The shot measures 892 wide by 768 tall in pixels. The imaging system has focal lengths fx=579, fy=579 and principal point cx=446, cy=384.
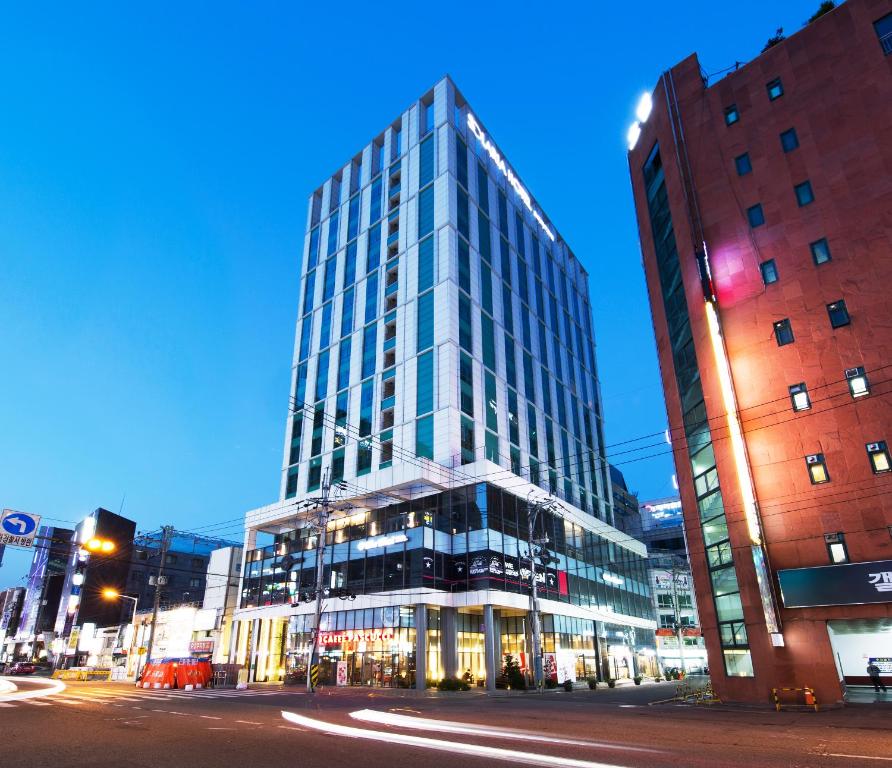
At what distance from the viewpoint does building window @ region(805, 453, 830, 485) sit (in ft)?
93.2

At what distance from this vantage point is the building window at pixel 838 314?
97.5ft

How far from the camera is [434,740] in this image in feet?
45.2

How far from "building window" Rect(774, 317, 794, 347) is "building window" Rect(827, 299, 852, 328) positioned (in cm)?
191

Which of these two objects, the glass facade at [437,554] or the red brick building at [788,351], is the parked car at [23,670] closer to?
the glass facade at [437,554]

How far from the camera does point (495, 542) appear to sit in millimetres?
51438

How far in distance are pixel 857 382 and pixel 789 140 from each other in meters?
15.7

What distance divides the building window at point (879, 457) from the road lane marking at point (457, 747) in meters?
24.0

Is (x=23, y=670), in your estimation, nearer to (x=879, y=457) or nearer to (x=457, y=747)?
(x=457, y=747)

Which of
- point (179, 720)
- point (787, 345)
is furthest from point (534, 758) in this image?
point (787, 345)

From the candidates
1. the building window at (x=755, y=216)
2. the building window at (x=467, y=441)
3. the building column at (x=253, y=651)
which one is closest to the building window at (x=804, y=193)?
the building window at (x=755, y=216)

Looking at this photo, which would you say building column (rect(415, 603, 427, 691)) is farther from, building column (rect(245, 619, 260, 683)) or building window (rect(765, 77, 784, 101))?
building window (rect(765, 77, 784, 101))

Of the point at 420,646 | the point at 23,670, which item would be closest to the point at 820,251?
the point at 420,646

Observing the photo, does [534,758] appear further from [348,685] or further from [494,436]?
[494,436]

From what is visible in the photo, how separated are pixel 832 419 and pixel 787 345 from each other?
4.64 metres
